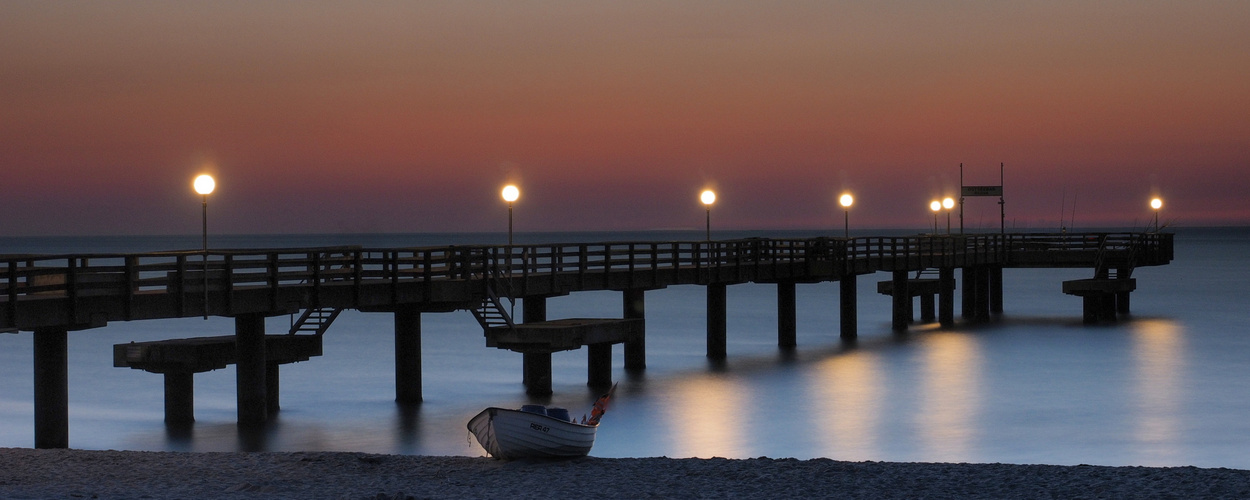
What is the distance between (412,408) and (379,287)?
3.70 meters

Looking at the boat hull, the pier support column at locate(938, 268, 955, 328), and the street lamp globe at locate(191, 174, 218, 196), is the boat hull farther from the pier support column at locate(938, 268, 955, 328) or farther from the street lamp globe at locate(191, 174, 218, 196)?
the pier support column at locate(938, 268, 955, 328)

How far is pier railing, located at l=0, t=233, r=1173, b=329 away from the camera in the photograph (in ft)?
68.4

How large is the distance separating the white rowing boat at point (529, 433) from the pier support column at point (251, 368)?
7.81 metres

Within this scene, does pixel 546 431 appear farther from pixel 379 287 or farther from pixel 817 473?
pixel 379 287

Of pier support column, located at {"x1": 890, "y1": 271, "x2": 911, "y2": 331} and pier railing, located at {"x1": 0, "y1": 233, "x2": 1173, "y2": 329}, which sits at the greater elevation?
pier railing, located at {"x1": 0, "y1": 233, "x2": 1173, "y2": 329}

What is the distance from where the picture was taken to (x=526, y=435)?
17.8 m

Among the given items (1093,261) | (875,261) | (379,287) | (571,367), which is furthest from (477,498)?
(1093,261)

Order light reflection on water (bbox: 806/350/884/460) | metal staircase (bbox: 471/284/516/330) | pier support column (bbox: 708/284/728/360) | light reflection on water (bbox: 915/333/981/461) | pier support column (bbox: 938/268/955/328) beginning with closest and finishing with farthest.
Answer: light reflection on water (bbox: 915/333/981/461) < light reflection on water (bbox: 806/350/884/460) < metal staircase (bbox: 471/284/516/330) < pier support column (bbox: 708/284/728/360) < pier support column (bbox: 938/268/955/328)

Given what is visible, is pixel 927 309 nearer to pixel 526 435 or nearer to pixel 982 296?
pixel 982 296

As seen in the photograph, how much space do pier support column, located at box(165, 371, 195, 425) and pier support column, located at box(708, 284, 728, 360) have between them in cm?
1548

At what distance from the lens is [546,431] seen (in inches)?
703

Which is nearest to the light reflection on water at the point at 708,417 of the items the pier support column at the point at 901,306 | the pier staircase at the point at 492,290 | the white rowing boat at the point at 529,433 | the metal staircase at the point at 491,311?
the metal staircase at the point at 491,311

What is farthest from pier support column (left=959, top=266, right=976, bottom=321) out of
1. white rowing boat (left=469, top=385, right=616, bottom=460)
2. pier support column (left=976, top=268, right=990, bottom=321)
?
white rowing boat (left=469, top=385, right=616, bottom=460)

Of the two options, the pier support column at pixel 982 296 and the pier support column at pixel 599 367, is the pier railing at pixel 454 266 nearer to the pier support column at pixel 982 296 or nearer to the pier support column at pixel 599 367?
the pier support column at pixel 982 296
